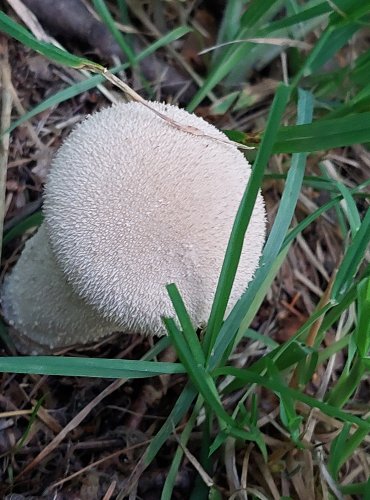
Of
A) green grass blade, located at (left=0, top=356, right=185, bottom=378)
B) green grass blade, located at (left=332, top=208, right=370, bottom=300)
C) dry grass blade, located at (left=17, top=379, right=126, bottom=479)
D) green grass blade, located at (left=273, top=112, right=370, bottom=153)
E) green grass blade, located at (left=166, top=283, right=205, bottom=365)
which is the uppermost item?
green grass blade, located at (left=273, top=112, right=370, bottom=153)

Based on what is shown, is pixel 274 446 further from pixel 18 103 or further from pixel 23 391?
pixel 18 103

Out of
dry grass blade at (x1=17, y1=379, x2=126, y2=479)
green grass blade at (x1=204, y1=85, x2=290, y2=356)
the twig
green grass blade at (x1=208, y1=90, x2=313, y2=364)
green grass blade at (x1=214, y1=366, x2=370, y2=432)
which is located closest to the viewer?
green grass blade at (x1=204, y1=85, x2=290, y2=356)

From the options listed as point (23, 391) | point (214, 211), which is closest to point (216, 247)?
point (214, 211)

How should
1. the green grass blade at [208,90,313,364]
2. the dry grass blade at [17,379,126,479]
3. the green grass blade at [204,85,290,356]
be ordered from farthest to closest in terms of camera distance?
1. the dry grass blade at [17,379,126,479]
2. the green grass blade at [208,90,313,364]
3. the green grass blade at [204,85,290,356]

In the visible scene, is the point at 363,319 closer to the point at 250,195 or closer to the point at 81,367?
the point at 250,195

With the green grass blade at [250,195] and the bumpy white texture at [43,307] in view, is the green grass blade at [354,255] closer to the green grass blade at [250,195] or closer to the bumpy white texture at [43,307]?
the green grass blade at [250,195]

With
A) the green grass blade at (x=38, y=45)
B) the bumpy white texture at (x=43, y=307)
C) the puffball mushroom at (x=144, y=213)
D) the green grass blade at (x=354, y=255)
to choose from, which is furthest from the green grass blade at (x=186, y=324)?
the green grass blade at (x=38, y=45)

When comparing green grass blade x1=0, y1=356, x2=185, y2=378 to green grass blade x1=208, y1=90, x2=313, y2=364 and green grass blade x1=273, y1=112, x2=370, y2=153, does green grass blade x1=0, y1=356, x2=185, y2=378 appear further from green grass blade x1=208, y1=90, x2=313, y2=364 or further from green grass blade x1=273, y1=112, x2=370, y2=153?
green grass blade x1=273, y1=112, x2=370, y2=153

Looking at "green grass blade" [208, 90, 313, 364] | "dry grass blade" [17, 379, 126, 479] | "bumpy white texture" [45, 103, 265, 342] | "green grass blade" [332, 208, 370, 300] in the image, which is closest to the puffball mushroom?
"bumpy white texture" [45, 103, 265, 342]
